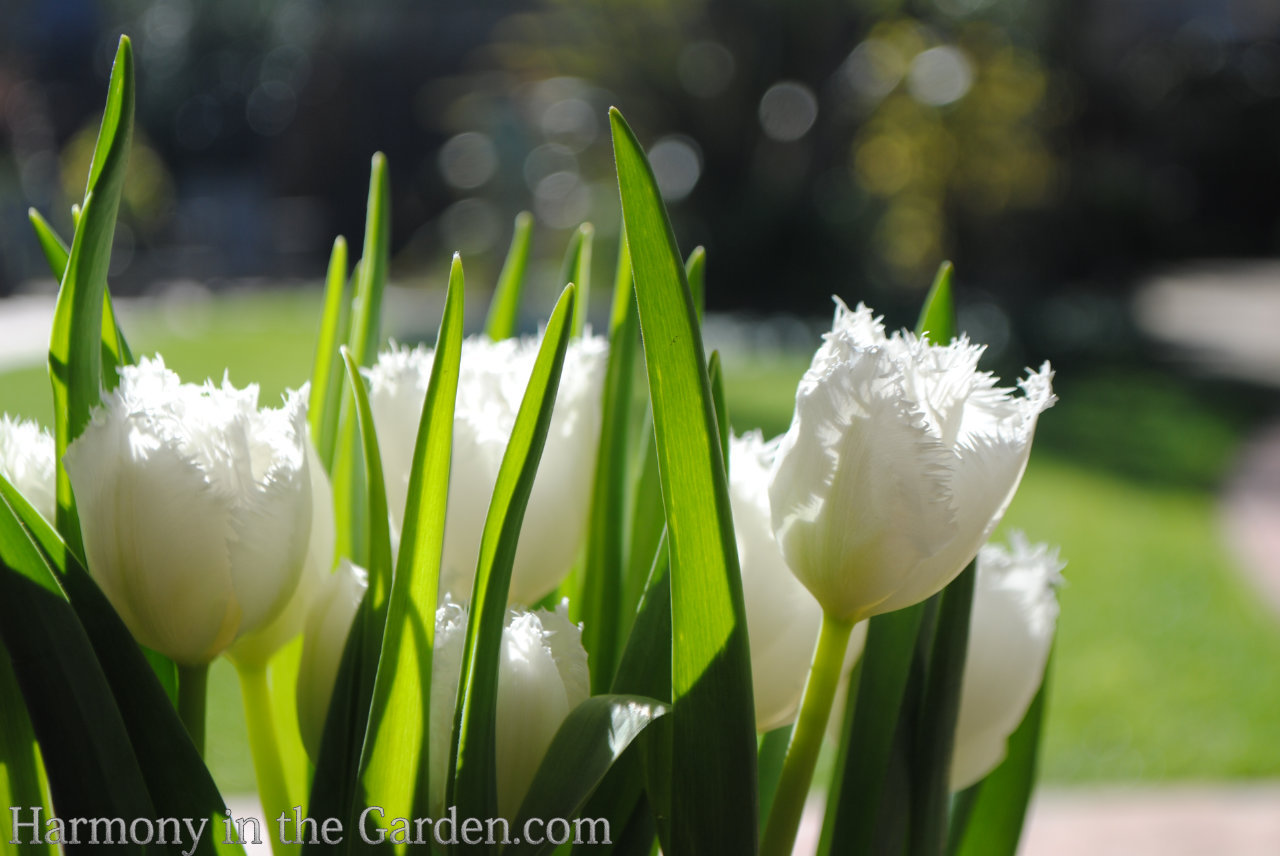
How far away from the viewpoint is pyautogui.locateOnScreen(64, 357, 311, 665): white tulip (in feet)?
1.16

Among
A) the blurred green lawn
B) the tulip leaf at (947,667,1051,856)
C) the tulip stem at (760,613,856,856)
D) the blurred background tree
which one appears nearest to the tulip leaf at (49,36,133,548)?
the tulip stem at (760,613,856,856)

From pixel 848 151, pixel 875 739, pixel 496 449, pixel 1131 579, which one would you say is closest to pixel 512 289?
pixel 496 449

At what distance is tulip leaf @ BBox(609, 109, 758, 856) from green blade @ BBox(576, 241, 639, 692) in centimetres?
11

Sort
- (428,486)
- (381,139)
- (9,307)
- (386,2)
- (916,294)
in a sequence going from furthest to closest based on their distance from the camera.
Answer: (386,2) → (381,139) → (9,307) → (916,294) → (428,486)

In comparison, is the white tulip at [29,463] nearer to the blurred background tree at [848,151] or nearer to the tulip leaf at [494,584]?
the tulip leaf at [494,584]

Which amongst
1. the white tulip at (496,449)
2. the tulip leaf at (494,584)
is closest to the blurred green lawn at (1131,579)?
the white tulip at (496,449)

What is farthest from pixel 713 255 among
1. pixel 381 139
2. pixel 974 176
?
pixel 381 139

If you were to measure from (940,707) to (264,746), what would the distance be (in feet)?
0.72

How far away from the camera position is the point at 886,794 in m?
0.41

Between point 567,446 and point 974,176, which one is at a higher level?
point 974,176

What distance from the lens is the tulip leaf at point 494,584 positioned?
13.1 inches

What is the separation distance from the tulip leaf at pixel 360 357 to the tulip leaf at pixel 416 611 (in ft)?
0.38

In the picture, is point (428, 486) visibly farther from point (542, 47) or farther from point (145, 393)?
point (542, 47)

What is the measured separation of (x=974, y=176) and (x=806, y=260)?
1138 millimetres
